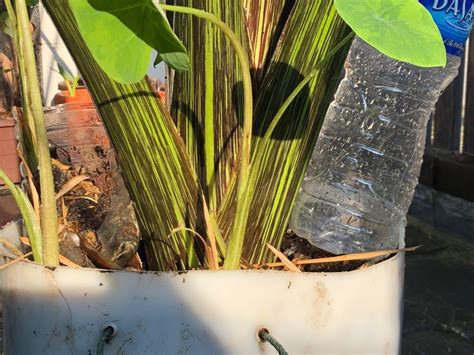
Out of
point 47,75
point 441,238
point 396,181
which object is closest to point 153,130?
Answer: point 396,181

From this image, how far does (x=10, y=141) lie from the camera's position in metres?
2.50

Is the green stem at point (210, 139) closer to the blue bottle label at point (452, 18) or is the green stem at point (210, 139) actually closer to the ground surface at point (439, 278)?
the blue bottle label at point (452, 18)

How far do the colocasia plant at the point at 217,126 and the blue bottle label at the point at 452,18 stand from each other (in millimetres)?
114

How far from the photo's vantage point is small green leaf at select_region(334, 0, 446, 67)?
470mm

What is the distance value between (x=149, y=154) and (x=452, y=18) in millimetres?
365

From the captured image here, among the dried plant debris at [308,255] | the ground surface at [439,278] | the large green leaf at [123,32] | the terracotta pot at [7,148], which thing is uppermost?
the large green leaf at [123,32]

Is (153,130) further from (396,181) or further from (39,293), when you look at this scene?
(396,181)

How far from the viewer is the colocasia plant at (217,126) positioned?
25.6 inches

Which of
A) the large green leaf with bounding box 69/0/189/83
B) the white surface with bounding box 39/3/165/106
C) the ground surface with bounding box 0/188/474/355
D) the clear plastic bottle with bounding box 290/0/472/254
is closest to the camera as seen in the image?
the large green leaf with bounding box 69/0/189/83

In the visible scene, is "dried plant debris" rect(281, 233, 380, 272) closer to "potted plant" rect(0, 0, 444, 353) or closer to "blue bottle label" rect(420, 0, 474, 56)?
"potted plant" rect(0, 0, 444, 353)

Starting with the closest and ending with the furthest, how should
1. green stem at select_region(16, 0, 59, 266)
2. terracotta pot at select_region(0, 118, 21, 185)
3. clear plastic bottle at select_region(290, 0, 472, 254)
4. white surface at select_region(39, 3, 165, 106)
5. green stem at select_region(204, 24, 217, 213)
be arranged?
green stem at select_region(16, 0, 59, 266) < green stem at select_region(204, 24, 217, 213) < clear plastic bottle at select_region(290, 0, 472, 254) < terracotta pot at select_region(0, 118, 21, 185) < white surface at select_region(39, 3, 165, 106)

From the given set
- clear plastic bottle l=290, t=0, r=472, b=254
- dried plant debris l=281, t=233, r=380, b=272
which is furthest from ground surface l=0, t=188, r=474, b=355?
dried plant debris l=281, t=233, r=380, b=272

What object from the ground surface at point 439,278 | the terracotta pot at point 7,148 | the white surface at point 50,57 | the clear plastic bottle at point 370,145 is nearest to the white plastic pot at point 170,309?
the clear plastic bottle at point 370,145

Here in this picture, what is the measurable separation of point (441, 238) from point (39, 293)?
244 cm
